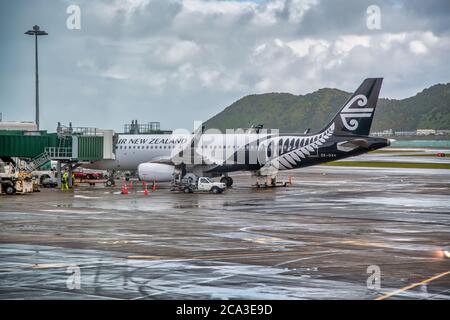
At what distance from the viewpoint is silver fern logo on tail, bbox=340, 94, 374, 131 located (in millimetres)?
63625

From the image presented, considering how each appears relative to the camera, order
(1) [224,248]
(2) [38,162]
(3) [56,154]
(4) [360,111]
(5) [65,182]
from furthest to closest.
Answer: (3) [56,154]
(2) [38,162]
(5) [65,182]
(4) [360,111]
(1) [224,248]

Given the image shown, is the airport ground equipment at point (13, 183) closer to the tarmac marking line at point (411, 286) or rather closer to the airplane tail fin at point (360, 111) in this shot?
the airplane tail fin at point (360, 111)

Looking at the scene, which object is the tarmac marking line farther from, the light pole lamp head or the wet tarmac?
the light pole lamp head

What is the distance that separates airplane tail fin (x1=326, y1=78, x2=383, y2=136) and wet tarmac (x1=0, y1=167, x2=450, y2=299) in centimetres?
1262

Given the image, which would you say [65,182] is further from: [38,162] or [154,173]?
[154,173]

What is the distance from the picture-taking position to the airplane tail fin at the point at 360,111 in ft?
207

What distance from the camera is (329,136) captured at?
213 ft

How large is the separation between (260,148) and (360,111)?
368 inches

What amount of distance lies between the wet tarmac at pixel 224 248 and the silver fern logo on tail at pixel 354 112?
1274 centimetres

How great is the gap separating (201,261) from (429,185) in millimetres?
45627

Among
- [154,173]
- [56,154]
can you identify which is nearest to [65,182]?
[56,154]

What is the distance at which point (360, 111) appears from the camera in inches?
2512
